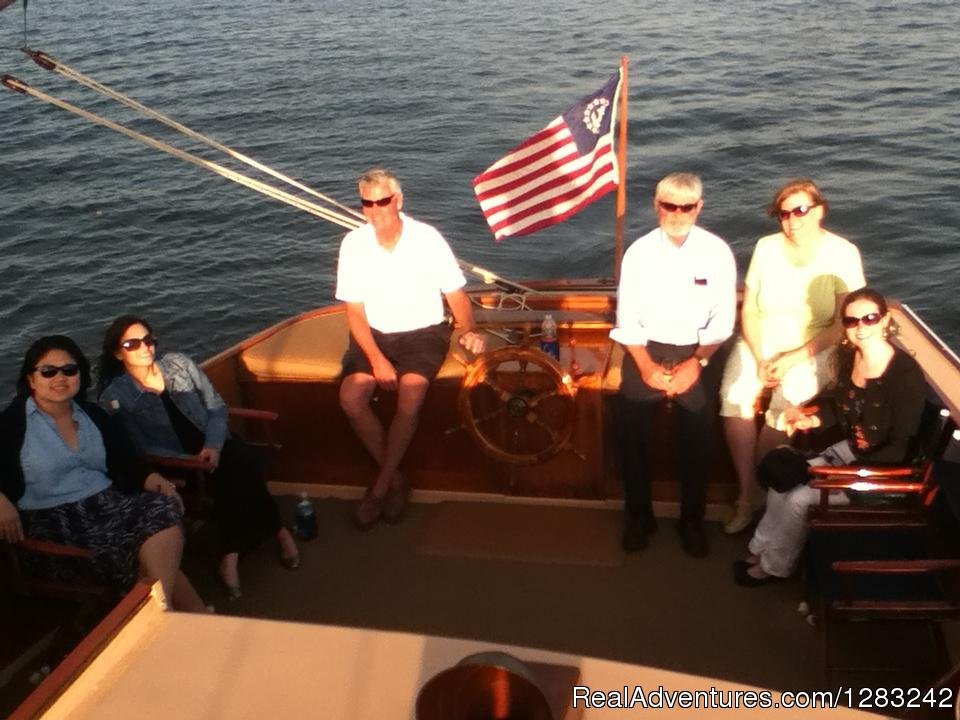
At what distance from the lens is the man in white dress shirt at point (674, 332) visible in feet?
12.0

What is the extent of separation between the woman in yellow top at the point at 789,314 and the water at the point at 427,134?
6390mm

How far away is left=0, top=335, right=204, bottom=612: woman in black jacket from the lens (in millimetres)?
3307

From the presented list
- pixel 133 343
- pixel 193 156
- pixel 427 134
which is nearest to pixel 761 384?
pixel 133 343

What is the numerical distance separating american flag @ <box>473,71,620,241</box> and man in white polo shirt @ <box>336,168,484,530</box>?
73cm

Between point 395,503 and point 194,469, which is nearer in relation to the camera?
point 194,469

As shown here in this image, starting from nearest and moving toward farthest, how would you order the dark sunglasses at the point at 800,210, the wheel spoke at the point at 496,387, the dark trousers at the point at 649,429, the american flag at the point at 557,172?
1. the dark sunglasses at the point at 800,210
2. the dark trousers at the point at 649,429
3. the wheel spoke at the point at 496,387
4. the american flag at the point at 557,172

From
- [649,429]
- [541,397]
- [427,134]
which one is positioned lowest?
[427,134]

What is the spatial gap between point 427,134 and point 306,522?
40.3 feet

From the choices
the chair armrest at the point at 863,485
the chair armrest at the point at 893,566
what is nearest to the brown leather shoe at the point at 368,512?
the chair armrest at the point at 863,485

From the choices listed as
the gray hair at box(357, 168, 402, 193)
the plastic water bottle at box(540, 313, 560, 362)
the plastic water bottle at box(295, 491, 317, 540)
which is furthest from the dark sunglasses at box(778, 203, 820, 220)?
the plastic water bottle at box(295, 491, 317, 540)

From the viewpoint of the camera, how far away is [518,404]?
3.95 meters

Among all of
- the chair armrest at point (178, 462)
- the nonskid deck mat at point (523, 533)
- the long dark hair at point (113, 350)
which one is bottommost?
the nonskid deck mat at point (523, 533)

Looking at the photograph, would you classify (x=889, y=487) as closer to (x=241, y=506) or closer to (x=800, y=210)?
(x=800, y=210)

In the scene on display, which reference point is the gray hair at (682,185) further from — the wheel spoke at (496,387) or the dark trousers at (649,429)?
Result: the wheel spoke at (496,387)
